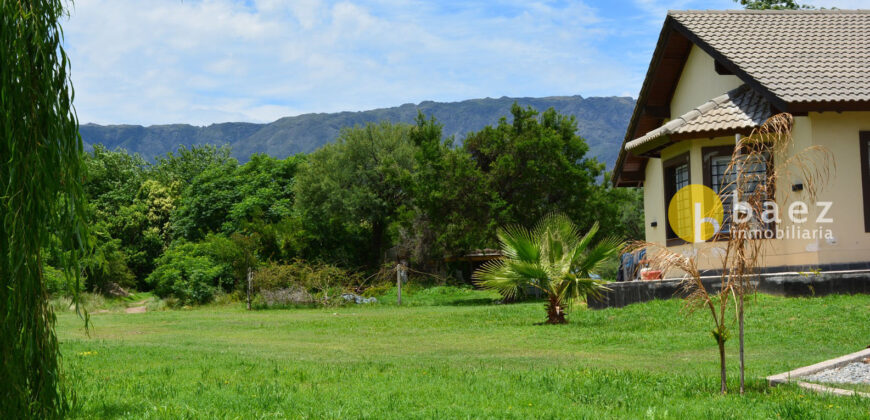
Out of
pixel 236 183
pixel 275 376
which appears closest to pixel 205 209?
pixel 236 183

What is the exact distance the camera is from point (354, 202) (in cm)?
4131

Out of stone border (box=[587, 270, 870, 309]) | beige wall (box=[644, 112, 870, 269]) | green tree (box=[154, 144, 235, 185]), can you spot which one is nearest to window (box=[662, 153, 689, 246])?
stone border (box=[587, 270, 870, 309])

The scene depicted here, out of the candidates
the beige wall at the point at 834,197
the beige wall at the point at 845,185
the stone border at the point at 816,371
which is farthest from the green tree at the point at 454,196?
the stone border at the point at 816,371

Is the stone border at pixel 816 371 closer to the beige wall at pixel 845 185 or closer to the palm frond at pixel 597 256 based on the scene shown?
the palm frond at pixel 597 256

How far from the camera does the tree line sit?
31.3 meters

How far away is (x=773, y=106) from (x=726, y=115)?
98cm

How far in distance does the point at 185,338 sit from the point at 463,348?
6900 mm

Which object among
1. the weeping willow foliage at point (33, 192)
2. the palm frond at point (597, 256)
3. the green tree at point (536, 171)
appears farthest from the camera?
the green tree at point (536, 171)

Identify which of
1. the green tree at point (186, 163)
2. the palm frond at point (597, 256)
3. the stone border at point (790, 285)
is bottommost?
the stone border at point (790, 285)

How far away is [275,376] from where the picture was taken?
30.9ft

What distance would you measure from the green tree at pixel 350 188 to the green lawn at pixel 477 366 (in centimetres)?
2218

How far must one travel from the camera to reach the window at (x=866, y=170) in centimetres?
1638

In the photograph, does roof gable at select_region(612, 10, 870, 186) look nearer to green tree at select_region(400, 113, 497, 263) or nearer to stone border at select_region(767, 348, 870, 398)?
stone border at select_region(767, 348, 870, 398)

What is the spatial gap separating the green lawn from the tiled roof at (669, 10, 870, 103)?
448 centimetres
